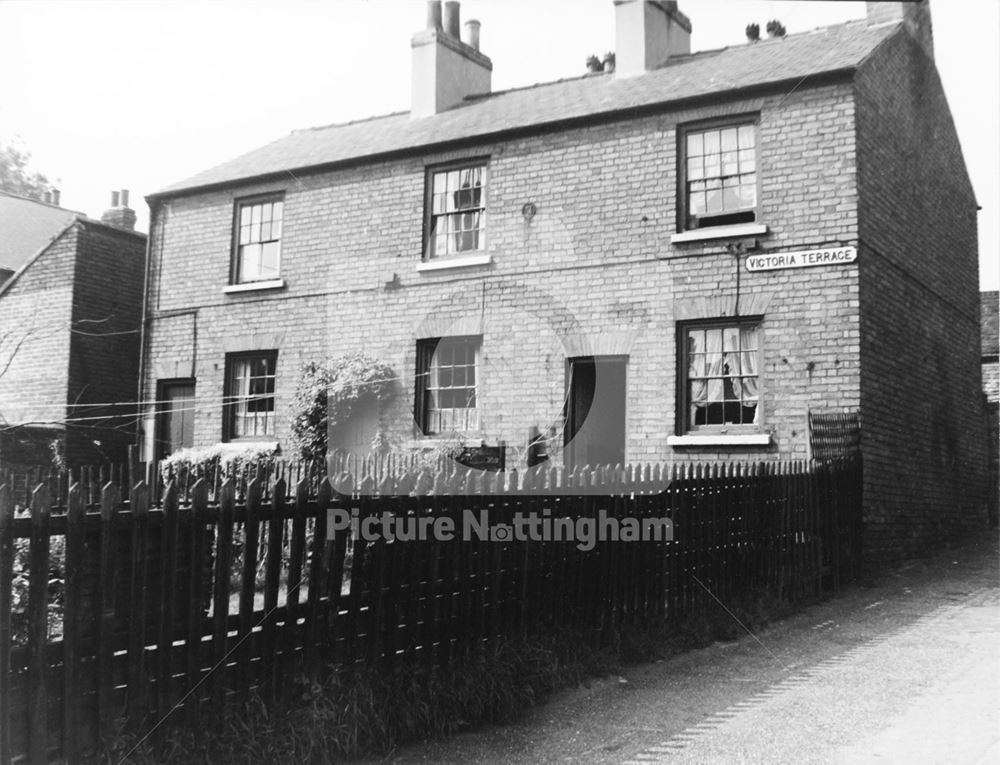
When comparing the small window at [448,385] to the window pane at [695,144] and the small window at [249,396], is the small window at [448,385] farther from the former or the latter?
the window pane at [695,144]

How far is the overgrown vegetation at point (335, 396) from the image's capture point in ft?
48.1

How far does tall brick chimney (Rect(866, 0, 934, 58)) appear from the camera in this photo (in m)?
14.0

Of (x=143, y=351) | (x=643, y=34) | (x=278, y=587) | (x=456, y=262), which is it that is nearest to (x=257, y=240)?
(x=143, y=351)

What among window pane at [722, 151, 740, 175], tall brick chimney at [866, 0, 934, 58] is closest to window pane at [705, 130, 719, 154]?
window pane at [722, 151, 740, 175]

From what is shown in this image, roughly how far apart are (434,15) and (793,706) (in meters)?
14.6

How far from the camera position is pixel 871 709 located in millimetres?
5984

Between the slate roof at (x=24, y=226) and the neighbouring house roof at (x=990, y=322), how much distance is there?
21583mm

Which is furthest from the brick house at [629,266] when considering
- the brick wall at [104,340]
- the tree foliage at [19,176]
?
the tree foliage at [19,176]

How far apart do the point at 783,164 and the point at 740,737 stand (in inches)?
352

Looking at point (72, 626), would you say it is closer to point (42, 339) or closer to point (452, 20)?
point (42, 339)

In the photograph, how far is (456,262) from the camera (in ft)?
47.8

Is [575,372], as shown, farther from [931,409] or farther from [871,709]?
[871,709]

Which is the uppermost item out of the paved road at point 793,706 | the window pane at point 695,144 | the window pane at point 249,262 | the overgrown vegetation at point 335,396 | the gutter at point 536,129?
the gutter at point 536,129

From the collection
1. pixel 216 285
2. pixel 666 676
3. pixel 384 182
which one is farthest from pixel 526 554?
pixel 216 285
